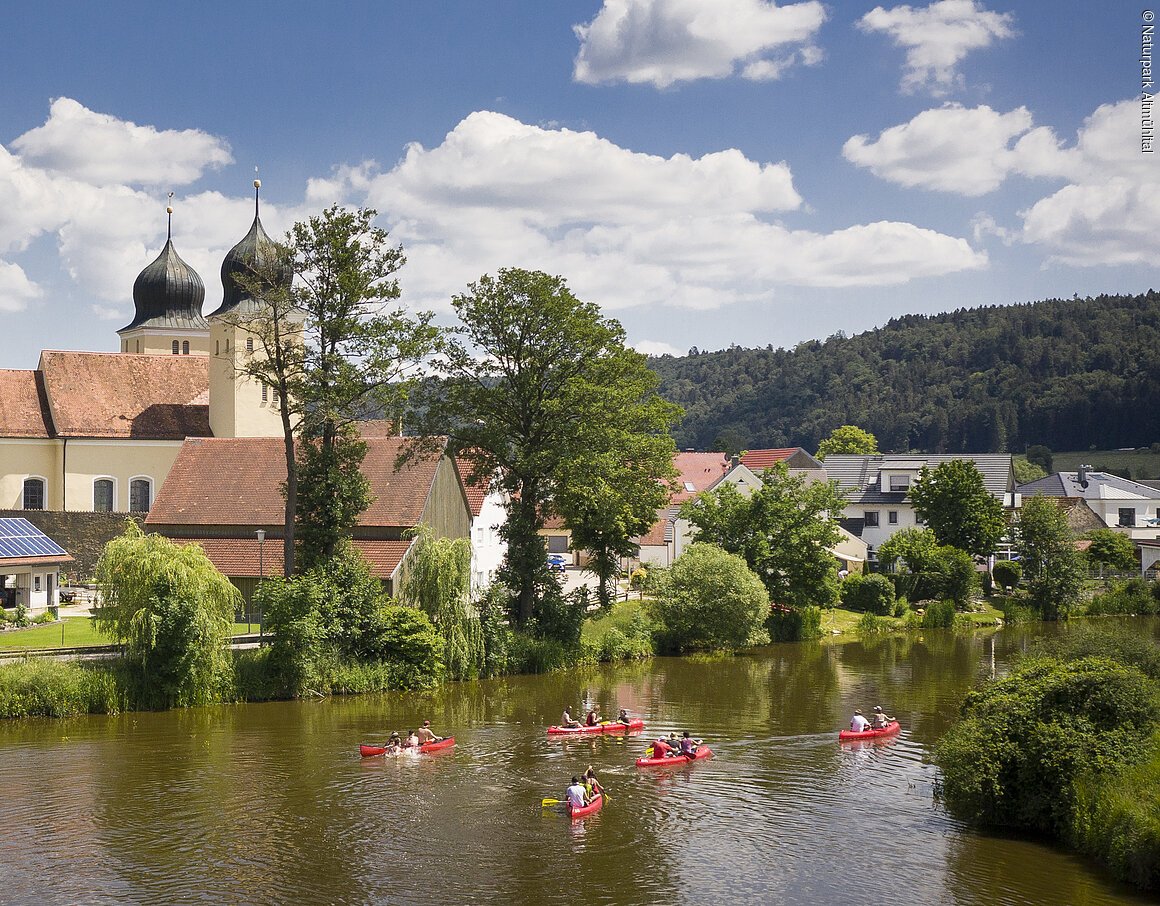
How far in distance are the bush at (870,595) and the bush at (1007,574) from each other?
10949 millimetres

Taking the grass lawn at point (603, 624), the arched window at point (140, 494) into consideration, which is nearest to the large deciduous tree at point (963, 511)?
the grass lawn at point (603, 624)

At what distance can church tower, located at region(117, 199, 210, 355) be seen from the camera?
7081cm

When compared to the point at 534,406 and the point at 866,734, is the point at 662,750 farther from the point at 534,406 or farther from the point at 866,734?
the point at 534,406

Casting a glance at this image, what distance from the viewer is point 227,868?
2227 centimetres

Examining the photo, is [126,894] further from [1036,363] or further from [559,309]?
[1036,363]

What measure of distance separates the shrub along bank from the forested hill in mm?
136538

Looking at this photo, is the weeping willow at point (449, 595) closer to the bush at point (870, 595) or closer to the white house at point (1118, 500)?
the bush at point (870, 595)

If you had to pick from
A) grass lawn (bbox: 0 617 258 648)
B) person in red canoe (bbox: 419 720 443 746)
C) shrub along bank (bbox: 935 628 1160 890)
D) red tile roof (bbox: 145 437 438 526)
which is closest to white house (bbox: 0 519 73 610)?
grass lawn (bbox: 0 617 258 648)

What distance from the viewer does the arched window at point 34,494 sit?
60.6m

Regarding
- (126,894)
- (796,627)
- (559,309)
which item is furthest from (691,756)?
(796,627)

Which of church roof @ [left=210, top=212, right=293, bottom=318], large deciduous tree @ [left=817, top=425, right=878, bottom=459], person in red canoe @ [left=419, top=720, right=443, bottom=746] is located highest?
church roof @ [left=210, top=212, right=293, bottom=318]

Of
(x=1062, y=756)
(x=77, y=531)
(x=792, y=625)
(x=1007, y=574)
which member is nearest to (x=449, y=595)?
(x=792, y=625)

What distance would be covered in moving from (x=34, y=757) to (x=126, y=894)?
1090cm

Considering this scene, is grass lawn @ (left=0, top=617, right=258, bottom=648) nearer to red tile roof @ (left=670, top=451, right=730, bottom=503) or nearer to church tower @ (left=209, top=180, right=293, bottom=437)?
church tower @ (left=209, top=180, right=293, bottom=437)
